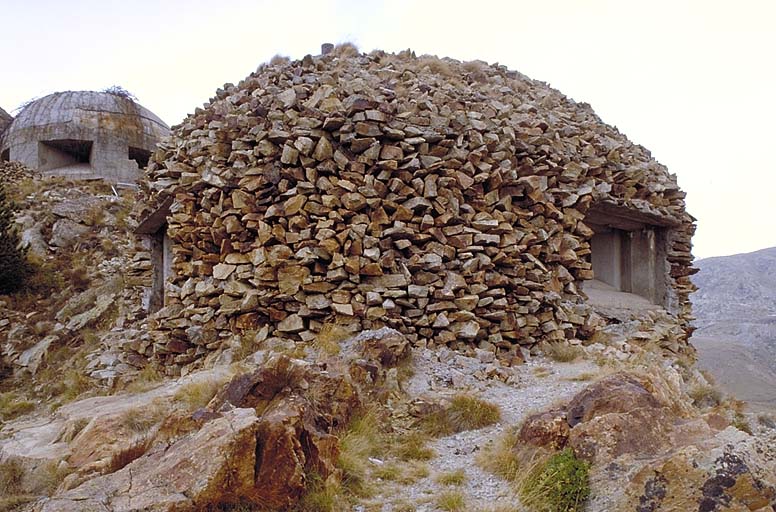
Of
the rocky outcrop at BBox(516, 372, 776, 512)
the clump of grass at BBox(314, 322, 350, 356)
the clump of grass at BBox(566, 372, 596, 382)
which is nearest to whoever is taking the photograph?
the rocky outcrop at BBox(516, 372, 776, 512)

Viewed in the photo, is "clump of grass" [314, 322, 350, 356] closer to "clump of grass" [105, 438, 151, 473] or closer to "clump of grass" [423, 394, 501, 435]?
"clump of grass" [423, 394, 501, 435]

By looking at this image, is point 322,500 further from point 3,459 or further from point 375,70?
point 375,70

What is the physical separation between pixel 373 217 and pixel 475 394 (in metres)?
2.46

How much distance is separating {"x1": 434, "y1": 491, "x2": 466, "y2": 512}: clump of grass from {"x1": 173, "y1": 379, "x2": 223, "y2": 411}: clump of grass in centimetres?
215

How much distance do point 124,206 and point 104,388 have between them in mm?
9451

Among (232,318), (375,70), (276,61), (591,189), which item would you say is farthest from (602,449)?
(276,61)

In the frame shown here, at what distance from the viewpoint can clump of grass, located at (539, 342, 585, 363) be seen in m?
6.58

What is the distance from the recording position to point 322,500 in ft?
10.2

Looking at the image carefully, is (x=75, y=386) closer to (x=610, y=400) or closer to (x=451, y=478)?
(x=451, y=478)

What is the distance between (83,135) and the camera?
1684cm

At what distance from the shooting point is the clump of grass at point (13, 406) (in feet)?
26.0

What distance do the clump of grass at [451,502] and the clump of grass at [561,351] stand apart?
3652 millimetres

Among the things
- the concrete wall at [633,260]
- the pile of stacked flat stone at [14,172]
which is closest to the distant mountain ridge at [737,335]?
the concrete wall at [633,260]

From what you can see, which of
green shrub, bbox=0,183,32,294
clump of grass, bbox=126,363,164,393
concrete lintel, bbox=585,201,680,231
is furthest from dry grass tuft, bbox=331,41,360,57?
green shrub, bbox=0,183,32,294
